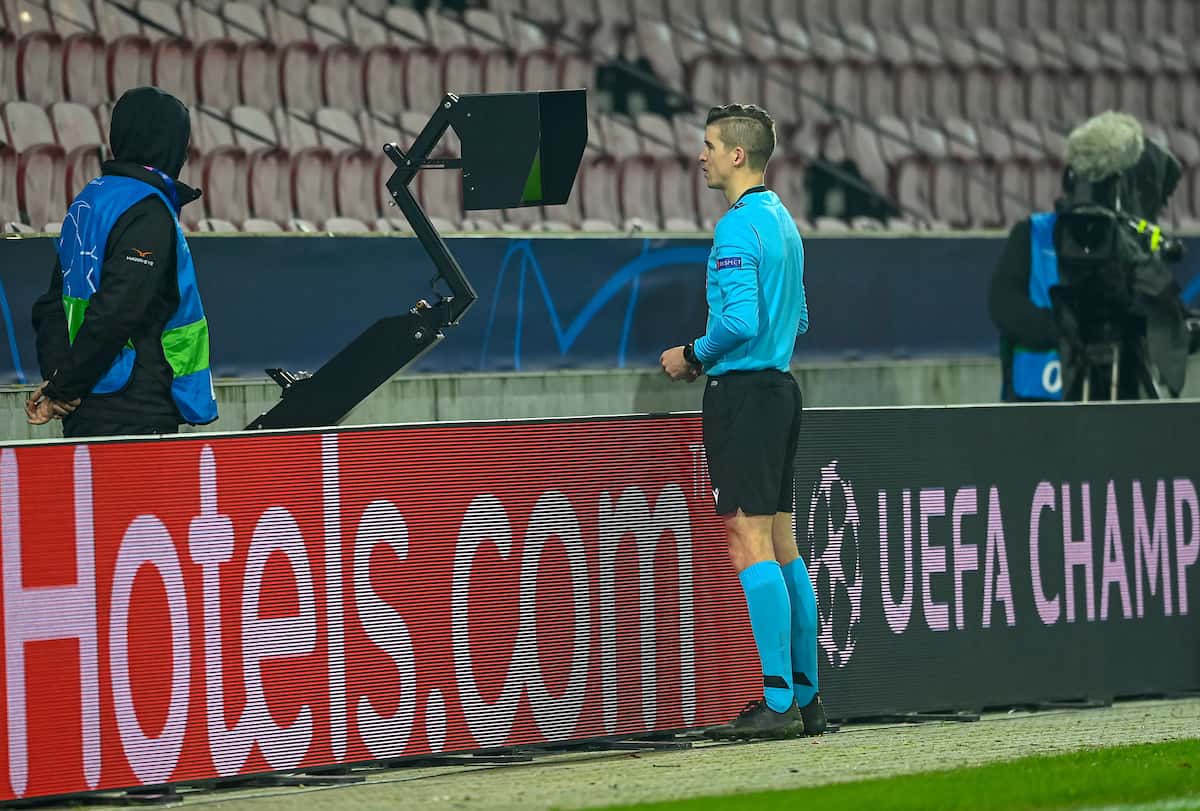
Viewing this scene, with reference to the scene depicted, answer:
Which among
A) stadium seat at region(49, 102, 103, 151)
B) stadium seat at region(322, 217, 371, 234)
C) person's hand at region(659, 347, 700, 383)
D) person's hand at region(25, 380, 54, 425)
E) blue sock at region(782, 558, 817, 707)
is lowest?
blue sock at region(782, 558, 817, 707)

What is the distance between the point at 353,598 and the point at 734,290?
4.76 feet

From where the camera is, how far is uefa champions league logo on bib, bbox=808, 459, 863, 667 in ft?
21.0

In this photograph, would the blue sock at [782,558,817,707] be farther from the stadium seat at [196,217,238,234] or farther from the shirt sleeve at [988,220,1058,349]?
the stadium seat at [196,217,238,234]

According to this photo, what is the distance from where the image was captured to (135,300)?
5711mm

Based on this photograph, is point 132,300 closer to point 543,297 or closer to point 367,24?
point 543,297

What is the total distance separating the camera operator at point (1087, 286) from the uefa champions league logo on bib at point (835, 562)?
2342mm

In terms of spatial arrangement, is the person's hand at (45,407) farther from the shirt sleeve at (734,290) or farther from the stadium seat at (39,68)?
the stadium seat at (39,68)

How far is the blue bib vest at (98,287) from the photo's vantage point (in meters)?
5.81

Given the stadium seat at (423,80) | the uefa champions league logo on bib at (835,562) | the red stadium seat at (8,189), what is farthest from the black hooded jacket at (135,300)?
the stadium seat at (423,80)

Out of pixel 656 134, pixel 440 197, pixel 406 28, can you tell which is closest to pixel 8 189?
pixel 440 197

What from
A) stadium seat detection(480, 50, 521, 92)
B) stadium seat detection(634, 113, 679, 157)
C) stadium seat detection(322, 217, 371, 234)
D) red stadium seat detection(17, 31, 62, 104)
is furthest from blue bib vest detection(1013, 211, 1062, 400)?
red stadium seat detection(17, 31, 62, 104)

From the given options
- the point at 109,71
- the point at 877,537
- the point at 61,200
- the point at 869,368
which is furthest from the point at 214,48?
the point at 877,537

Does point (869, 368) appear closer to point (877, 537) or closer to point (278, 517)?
point (877, 537)

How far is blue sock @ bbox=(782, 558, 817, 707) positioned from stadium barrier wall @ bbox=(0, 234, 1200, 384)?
150 inches
